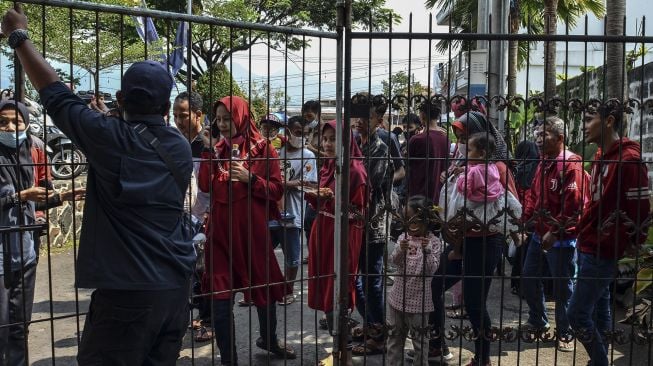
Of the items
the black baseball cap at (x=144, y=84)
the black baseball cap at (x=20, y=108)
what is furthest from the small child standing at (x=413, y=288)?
the black baseball cap at (x=20, y=108)

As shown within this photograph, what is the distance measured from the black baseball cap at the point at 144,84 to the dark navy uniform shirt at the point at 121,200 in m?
0.09

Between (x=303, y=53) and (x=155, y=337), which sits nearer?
(x=155, y=337)

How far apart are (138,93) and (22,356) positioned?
6.74ft

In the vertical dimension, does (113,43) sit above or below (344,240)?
above

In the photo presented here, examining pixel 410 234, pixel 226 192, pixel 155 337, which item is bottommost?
pixel 155 337

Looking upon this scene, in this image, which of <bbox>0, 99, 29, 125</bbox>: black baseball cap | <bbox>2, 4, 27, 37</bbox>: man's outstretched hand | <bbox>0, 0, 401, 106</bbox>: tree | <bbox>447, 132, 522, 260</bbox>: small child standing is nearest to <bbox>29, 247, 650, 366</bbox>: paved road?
<bbox>447, 132, 522, 260</bbox>: small child standing

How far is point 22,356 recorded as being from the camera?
143 inches

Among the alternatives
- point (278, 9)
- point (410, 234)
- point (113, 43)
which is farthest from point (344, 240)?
point (278, 9)

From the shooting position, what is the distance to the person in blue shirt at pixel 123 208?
2400mm

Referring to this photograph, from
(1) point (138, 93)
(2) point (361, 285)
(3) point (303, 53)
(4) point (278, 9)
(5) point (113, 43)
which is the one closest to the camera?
(1) point (138, 93)

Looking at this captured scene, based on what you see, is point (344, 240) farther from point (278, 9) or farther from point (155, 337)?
point (278, 9)

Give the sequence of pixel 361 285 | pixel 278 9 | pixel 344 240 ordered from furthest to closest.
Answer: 1. pixel 278 9
2. pixel 361 285
3. pixel 344 240

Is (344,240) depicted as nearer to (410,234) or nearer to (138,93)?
(410,234)

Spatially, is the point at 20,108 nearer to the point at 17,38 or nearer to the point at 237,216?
the point at 17,38
